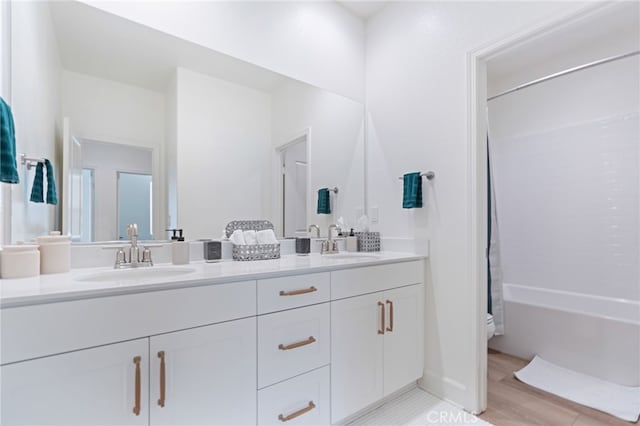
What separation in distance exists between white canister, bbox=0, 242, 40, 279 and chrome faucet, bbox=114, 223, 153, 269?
32 cm

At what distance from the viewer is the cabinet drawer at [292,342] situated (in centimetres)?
124

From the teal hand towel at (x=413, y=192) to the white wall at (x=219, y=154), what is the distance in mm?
900

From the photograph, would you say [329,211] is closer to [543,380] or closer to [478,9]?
[478,9]

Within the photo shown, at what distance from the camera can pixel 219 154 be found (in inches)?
70.9

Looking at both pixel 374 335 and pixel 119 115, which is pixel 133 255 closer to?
pixel 119 115

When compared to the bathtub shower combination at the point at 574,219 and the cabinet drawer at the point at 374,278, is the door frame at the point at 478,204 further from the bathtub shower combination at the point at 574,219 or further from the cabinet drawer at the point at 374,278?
the bathtub shower combination at the point at 574,219

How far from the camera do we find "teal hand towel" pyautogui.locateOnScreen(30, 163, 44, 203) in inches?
48.1

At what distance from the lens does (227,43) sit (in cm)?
179

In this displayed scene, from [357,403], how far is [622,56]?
115 inches

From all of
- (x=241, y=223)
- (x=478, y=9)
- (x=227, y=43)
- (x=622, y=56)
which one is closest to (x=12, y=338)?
(x=241, y=223)

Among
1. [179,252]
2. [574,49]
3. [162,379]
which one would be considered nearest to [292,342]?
[162,379]

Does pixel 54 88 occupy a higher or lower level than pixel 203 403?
higher

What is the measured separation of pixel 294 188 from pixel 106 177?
106 cm

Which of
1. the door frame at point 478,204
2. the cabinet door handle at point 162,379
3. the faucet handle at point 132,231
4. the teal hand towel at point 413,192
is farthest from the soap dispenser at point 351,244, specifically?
the cabinet door handle at point 162,379
